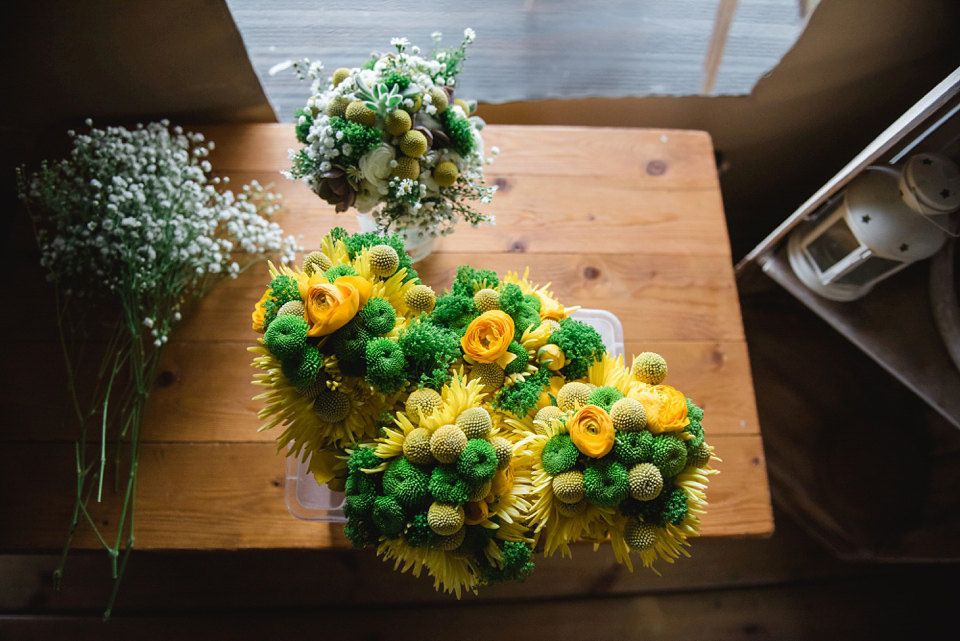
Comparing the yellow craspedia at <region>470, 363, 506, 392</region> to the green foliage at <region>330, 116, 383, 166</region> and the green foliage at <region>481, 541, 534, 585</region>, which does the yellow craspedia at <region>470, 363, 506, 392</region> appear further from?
the green foliage at <region>330, 116, 383, 166</region>

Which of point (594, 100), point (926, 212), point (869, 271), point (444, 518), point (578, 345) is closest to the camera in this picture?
point (444, 518)

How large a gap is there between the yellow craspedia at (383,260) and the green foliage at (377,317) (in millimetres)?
43

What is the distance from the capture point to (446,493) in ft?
1.84

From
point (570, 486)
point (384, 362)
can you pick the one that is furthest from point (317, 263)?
point (570, 486)

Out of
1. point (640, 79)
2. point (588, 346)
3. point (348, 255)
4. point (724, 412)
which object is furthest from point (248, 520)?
point (640, 79)

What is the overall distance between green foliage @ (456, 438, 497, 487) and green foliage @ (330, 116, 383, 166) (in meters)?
0.39

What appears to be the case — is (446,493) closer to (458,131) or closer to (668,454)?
(668,454)

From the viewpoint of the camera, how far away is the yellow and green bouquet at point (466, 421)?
1.89 ft

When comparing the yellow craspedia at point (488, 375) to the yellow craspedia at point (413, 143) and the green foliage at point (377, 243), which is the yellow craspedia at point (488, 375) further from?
the yellow craspedia at point (413, 143)

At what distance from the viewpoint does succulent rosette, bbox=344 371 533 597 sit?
563mm

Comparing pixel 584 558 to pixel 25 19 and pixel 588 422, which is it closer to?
pixel 588 422

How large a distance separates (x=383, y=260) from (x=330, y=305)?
0.32ft

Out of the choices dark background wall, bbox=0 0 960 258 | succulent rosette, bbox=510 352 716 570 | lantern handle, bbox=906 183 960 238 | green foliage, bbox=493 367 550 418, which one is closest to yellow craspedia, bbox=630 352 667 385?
succulent rosette, bbox=510 352 716 570

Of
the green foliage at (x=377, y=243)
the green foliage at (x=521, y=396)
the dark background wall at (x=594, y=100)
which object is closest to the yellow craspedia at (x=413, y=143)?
the green foliage at (x=377, y=243)
